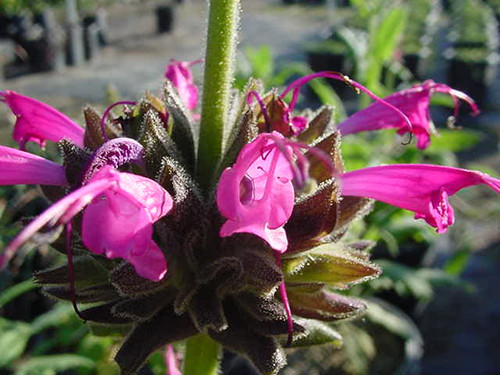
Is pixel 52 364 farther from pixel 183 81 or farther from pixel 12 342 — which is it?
pixel 183 81

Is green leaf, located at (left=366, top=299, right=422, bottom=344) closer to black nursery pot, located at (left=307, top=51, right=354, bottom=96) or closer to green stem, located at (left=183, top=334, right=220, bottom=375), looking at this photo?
green stem, located at (left=183, top=334, right=220, bottom=375)

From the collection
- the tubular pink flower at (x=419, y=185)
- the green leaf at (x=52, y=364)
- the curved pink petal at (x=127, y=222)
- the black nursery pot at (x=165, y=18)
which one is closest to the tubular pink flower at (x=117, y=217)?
the curved pink petal at (x=127, y=222)

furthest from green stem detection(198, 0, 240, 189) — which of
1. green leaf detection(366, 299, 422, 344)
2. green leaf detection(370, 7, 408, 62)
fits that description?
green leaf detection(370, 7, 408, 62)

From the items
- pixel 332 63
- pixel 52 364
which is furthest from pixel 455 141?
pixel 332 63

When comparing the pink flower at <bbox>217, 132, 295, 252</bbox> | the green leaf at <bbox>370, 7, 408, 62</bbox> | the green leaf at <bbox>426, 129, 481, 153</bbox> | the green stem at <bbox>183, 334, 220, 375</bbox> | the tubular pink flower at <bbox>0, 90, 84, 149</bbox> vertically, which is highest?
the pink flower at <bbox>217, 132, 295, 252</bbox>

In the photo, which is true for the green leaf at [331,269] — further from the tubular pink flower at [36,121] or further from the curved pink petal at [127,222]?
the tubular pink flower at [36,121]

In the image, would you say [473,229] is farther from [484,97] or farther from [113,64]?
[113,64]
